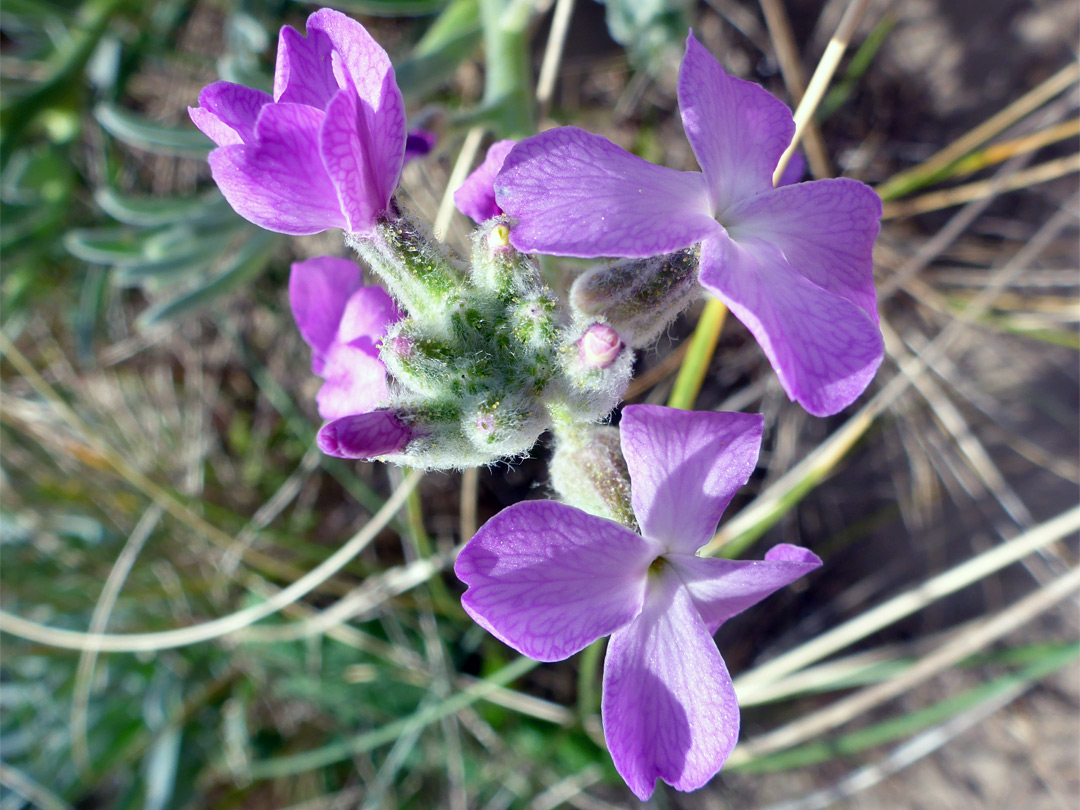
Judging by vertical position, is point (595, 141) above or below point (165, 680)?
above

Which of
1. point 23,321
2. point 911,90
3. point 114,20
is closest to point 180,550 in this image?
point 23,321

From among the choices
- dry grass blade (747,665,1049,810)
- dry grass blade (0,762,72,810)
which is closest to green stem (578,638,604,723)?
dry grass blade (747,665,1049,810)

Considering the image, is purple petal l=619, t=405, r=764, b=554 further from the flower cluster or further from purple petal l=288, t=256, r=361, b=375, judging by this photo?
purple petal l=288, t=256, r=361, b=375

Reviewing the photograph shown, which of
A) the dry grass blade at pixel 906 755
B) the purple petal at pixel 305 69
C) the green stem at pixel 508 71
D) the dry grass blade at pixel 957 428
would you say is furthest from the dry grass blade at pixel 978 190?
the purple petal at pixel 305 69

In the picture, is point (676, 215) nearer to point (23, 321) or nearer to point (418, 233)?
point (418, 233)

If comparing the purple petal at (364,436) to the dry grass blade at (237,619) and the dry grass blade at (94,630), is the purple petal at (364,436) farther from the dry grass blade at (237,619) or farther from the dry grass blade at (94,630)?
the dry grass blade at (94,630)

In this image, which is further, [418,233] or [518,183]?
[418,233]
